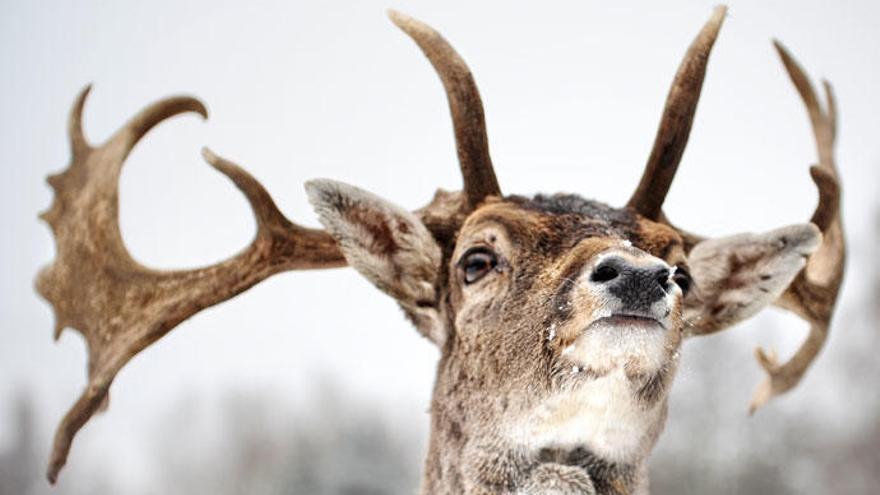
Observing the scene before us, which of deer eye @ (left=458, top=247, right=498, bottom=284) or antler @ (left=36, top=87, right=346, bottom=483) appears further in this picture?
antler @ (left=36, top=87, right=346, bottom=483)

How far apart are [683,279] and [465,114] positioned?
1.22 metres

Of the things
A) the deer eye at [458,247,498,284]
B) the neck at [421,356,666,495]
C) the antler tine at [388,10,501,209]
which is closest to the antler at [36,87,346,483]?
the antler tine at [388,10,501,209]

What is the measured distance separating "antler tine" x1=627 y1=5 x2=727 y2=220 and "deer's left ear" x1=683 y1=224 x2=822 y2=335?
1.11ft

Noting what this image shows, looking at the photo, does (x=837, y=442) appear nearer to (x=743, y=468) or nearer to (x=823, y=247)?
(x=743, y=468)

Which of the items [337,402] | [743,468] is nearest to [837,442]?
[743,468]

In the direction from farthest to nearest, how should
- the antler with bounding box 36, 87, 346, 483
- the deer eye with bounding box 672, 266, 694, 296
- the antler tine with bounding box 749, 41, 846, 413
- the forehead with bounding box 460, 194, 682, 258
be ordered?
the antler tine with bounding box 749, 41, 846, 413, the antler with bounding box 36, 87, 346, 483, the deer eye with bounding box 672, 266, 694, 296, the forehead with bounding box 460, 194, 682, 258

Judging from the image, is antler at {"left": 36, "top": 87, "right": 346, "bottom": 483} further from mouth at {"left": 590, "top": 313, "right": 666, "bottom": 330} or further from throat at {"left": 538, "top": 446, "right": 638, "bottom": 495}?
mouth at {"left": 590, "top": 313, "right": 666, "bottom": 330}

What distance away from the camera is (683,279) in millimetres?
4570

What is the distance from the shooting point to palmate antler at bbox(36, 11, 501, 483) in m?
4.94

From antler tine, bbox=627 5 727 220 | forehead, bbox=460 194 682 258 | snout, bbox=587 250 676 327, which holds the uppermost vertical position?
antler tine, bbox=627 5 727 220

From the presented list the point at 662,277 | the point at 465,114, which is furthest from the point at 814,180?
the point at 662,277

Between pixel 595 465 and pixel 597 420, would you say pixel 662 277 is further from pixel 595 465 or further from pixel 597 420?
pixel 595 465

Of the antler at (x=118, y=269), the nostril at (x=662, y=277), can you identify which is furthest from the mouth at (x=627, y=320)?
the antler at (x=118, y=269)

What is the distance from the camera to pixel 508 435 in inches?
164
